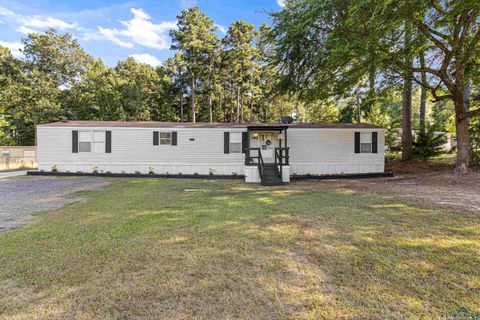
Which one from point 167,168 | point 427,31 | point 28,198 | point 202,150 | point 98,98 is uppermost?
point 98,98

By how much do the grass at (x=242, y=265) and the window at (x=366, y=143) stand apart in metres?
7.12

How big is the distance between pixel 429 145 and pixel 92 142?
17370 mm

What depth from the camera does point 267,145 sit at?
1190cm

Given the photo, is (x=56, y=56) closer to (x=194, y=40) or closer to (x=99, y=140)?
(x=194, y=40)

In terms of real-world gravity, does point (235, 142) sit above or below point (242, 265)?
above

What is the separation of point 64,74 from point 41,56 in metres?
2.28

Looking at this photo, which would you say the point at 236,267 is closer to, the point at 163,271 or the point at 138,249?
the point at 163,271

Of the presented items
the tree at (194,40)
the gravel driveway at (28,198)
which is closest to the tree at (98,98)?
the tree at (194,40)

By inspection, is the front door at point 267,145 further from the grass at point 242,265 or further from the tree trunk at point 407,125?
the tree trunk at point 407,125

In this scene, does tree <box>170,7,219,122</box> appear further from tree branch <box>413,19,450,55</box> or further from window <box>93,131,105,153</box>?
tree branch <box>413,19,450,55</box>

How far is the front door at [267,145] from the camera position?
11867 millimetres

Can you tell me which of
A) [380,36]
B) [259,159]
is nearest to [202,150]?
[259,159]

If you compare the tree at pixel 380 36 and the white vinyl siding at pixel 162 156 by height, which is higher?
the tree at pixel 380 36

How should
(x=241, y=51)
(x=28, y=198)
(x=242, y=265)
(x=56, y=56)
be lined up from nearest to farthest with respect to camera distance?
(x=242, y=265) → (x=28, y=198) → (x=241, y=51) → (x=56, y=56)
